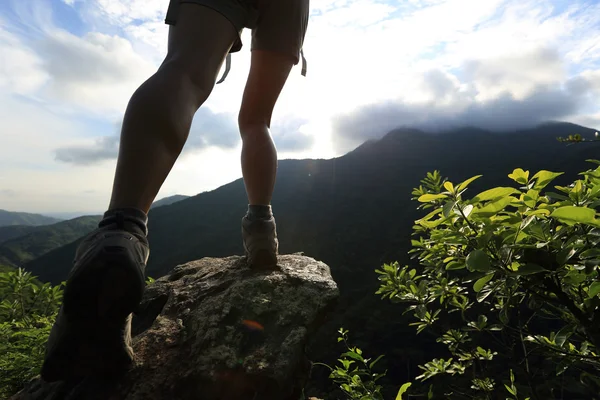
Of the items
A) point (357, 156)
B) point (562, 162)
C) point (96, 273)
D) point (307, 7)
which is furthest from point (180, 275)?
point (357, 156)

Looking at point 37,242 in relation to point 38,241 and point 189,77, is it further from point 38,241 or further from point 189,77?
point 189,77

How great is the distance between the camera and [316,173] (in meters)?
107

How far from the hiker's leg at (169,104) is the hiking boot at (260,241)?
828 millimetres

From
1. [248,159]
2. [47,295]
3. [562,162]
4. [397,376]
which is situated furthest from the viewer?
[562,162]

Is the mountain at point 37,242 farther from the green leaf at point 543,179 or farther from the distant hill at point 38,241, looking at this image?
the green leaf at point 543,179

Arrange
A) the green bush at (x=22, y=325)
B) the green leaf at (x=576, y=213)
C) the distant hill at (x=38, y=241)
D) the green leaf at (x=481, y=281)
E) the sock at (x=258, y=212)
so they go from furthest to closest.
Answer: the distant hill at (x=38, y=241), the sock at (x=258, y=212), the green bush at (x=22, y=325), the green leaf at (x=481, y=281), the green leaf at (x=576, y=213)

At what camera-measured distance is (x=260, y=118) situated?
82.9 inches

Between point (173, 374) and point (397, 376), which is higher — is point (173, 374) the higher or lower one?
the higher one

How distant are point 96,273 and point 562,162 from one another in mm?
98418

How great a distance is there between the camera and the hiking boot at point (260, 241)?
6.48 ft

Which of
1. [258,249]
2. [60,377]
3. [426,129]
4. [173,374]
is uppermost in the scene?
[426,129]

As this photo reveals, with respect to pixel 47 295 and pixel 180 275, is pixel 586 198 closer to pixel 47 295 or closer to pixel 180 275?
pixel 180 275

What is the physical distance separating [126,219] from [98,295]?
250 mm

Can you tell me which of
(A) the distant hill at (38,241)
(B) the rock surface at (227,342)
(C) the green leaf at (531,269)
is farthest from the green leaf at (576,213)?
(A) the distant hill at (38,241)
